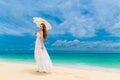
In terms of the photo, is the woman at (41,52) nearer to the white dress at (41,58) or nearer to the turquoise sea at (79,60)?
the white dress at (41,58)

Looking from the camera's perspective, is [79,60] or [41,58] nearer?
[41,58]

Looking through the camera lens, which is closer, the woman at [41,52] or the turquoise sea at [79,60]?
the woman at [41,52]

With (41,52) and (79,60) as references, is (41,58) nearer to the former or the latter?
(41,52)

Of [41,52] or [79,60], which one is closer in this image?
[41,52]

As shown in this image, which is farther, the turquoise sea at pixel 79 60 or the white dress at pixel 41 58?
the turquoise sea at pixel 79 60

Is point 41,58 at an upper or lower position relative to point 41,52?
lower

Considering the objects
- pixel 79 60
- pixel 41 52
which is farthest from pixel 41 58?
pixel 79 60

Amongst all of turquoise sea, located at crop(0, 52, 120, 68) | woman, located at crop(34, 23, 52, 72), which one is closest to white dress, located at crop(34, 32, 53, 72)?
woman, located at crop(34, 23, 52, 72)

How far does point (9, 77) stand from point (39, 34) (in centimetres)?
127

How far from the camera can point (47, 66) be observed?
691 cm

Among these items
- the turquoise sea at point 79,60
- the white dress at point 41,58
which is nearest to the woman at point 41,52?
the white dress at point 41,58

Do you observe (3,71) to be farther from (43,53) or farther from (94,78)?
(94,78)

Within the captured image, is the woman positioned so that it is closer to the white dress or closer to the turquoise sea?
the white dress

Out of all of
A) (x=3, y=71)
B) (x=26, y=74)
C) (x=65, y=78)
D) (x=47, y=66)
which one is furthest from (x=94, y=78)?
(x=3, y=71)
